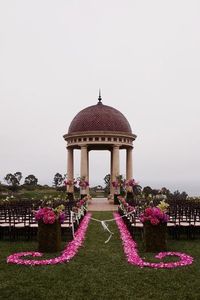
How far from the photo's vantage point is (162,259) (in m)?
11.3

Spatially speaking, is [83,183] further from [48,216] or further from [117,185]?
[48,216]

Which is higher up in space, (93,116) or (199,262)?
(93,116)

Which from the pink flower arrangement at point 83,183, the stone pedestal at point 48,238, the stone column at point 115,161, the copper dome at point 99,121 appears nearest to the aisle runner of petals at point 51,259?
the stone pedestal at point 48,238

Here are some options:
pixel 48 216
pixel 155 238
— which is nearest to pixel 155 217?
pixel 155 238

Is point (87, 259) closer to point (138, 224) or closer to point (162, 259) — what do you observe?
point (162, 259)

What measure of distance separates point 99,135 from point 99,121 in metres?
2.03

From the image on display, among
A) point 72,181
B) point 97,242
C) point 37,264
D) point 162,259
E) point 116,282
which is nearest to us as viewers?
point 116,282

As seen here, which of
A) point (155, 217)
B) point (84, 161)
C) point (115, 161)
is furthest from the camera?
point (115, 161)

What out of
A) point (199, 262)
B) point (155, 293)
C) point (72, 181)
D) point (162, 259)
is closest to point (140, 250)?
point (162, 259)

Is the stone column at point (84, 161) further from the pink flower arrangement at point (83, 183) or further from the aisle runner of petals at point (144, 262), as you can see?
the aisle runner of petals at point (144, 262)

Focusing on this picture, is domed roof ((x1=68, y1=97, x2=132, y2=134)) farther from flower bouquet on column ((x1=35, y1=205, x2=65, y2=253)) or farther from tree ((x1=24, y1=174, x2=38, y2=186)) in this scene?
tree ((x1=24, y1=174, x2=38, y2=186))

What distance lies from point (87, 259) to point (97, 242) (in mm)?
3157

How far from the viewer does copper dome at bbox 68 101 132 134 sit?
1599 inches

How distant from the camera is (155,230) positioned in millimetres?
12734
